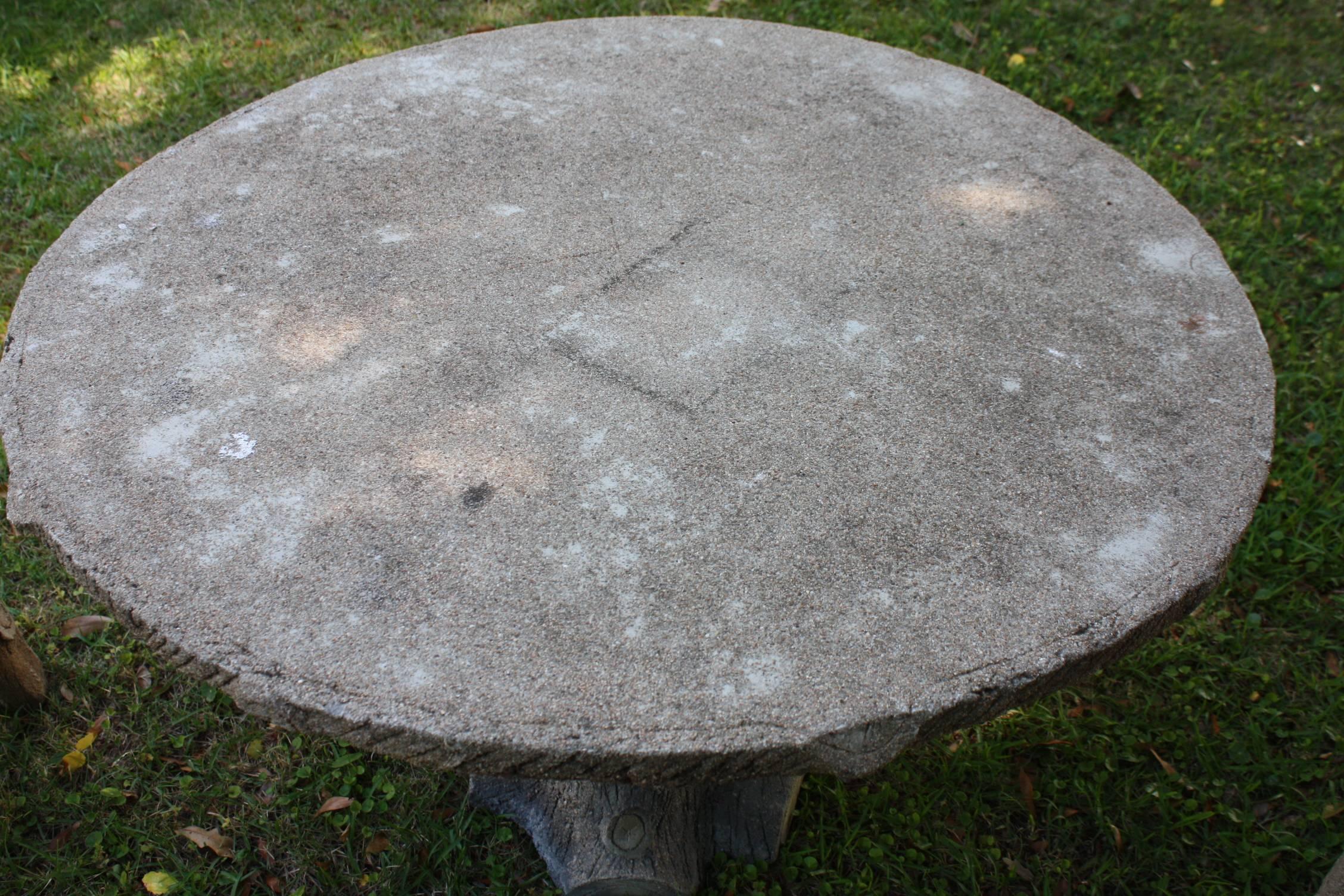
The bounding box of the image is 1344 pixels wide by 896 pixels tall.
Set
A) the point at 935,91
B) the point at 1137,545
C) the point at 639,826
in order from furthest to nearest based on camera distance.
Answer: the point at 935,91, the point at 639,826, the point at 1137,545

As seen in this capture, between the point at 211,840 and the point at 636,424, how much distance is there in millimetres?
1332

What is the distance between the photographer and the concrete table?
129 centimetres

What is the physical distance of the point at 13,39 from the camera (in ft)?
13.8

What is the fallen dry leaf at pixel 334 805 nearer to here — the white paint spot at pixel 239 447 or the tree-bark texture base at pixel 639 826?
the tree-bark texture base at pixel 639 826

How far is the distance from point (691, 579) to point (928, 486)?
0.40 metres

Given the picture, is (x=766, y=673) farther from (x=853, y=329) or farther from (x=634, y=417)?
(x=853, y=329)

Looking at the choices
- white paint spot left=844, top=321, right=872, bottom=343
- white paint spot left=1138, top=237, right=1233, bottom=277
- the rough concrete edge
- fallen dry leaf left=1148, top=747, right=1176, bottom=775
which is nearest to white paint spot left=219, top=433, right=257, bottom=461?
the rough concrete edge

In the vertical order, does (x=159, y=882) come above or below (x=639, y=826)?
below

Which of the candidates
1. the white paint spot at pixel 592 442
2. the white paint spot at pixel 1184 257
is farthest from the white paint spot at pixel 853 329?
the white paint spot at pixel 1184 257

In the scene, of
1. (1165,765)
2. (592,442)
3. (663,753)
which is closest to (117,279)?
(592,442)

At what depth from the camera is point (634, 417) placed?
162 centimetres

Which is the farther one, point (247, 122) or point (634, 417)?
point (247, 122)

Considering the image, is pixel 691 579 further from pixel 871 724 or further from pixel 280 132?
pixel 280 132

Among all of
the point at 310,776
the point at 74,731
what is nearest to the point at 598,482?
the point at 310,776
